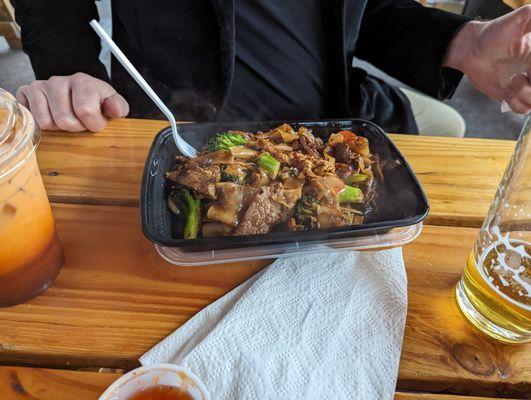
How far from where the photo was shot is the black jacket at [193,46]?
1.37 meters

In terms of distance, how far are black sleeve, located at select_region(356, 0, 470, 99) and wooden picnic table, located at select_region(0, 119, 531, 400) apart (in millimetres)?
477

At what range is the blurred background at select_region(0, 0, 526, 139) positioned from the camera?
10.3ft

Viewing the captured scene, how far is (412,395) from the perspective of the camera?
70 cm

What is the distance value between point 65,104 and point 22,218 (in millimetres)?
604

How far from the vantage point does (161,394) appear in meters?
0.63

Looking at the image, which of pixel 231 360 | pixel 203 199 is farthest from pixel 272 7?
pixel 231 360

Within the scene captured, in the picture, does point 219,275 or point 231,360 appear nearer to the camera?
A: point 231,360

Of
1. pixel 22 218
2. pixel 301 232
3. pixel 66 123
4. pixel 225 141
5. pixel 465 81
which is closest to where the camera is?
pixel 22 218

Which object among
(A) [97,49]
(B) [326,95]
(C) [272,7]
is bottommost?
(B) [326,95]

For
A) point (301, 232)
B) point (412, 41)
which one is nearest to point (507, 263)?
point (301, 232)

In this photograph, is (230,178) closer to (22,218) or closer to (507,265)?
(22,218)

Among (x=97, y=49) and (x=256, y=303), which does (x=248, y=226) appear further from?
(x=97, y=49)

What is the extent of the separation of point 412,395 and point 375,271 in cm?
23

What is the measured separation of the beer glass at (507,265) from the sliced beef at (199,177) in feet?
1.73
